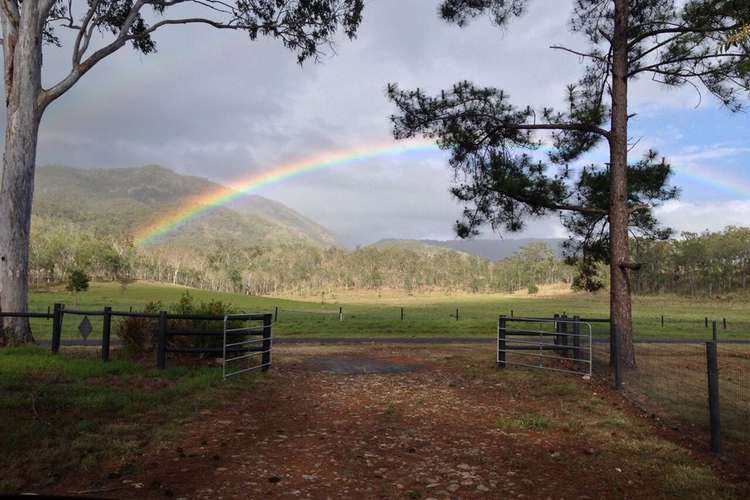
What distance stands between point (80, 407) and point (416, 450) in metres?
4.49

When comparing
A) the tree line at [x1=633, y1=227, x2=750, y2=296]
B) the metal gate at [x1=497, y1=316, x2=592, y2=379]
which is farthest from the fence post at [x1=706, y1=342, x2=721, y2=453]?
the tree line at [x1=633, y1=227, x2=750, y2=296]

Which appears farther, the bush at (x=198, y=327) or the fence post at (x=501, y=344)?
the fence post at (x=501, y=344)

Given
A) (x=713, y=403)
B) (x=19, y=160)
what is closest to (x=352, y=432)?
(x=713, y=403)

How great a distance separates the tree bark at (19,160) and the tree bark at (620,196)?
13.2 metres

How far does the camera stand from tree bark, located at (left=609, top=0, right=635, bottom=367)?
36.7 feet

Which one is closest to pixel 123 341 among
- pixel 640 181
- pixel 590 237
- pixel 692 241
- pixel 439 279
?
pixel 590 237

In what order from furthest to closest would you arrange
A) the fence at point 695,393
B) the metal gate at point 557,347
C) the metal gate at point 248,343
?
the metal gate at point 557,347 < the metal gate at point 248,343 < the fence at point 695,393

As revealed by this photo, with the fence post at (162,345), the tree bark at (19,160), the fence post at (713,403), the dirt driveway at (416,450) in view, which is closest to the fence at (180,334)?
the fence post at (162,345)

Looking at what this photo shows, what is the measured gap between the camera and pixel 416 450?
233 inches

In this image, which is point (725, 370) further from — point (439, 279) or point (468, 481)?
point (439, 279)

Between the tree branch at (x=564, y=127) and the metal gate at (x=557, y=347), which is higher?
the tree branch at (x=564, y=127)

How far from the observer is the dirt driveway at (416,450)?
4715 millimetres

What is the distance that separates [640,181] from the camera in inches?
534

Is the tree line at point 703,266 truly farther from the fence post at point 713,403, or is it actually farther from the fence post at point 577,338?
the fence post at point 713,403
